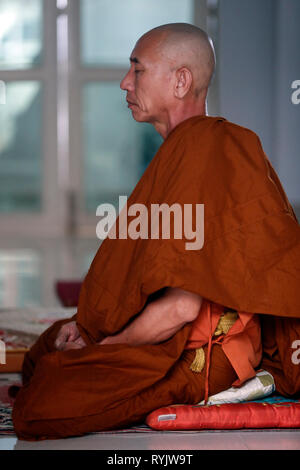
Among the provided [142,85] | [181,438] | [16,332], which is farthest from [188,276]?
[16,332]

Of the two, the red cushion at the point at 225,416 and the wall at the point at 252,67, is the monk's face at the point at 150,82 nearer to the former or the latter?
the red cushion at the point at 225,416

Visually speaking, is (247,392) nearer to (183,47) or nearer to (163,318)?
(163,318)

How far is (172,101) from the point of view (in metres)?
1.82

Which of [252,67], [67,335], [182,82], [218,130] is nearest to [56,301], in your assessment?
[67,335]

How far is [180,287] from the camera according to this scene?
155cm

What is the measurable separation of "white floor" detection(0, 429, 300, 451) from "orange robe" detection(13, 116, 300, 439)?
0.11 feet

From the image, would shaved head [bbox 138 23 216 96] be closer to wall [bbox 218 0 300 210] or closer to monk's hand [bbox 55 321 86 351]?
monk's hand [bbox 55 321 86 351]

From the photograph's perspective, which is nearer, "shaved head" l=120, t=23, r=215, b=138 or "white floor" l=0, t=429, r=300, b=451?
"white floor" l=0, t=429, r=300, b=451

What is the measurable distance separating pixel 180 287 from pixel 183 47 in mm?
641

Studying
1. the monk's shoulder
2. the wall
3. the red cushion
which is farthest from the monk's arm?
the wall

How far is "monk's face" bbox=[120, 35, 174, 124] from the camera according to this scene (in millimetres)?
1801

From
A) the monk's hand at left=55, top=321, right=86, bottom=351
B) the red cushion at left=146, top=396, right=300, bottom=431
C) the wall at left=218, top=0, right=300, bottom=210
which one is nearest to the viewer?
the red cushion at left=146, top=396, right=300, bottom=431

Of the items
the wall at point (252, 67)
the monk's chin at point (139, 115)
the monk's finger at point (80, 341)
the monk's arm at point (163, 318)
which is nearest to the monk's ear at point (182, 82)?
the monk's chin at point (139, 115)

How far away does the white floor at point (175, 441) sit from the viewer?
159 cm
